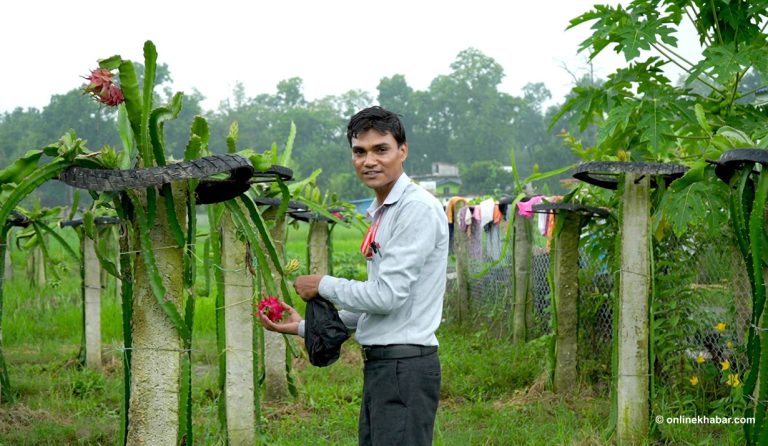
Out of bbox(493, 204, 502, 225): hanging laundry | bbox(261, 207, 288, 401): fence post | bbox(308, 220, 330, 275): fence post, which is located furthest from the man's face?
bbox(493, 204, 502, 225): hanging laundry

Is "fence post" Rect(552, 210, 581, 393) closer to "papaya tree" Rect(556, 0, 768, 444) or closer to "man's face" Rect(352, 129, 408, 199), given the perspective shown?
"papaya tree" Rect(556, 0, 768, 444)

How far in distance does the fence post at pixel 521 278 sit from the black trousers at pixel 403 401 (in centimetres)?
480

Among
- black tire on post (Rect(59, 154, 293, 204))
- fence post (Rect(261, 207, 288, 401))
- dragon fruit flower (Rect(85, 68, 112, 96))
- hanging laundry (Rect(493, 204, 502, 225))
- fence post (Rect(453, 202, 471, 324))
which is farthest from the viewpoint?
hanging laundry (Rect(493, 204, 502, 225))

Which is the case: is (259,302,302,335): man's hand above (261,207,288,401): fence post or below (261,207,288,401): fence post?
above

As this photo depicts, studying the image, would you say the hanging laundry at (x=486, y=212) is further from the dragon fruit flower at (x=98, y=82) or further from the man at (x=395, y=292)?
the dragon fruit flower at (x=98, y=82)

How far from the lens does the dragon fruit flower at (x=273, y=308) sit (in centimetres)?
296

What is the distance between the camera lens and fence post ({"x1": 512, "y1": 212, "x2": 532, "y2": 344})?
7578 mm

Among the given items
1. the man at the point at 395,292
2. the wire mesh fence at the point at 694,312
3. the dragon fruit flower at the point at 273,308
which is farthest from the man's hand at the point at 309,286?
the wire mesh fence at the point at 694,312

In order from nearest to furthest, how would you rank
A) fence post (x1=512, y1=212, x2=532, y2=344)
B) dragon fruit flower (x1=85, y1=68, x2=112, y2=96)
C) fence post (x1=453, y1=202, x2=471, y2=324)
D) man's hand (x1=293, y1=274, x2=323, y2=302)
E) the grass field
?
dragon fruit flower (x1=85, y1=68, x2=112, y2=96)
man's hand (x1=293, y1=274, x2=323, y2=302)
the grass field
fence post (x1=512, y1=212, x2=532, y2=344)
fence post (x1=453, y1=202, x2=471, y2=324)

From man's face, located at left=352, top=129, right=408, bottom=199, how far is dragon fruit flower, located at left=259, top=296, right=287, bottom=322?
546 millimetres

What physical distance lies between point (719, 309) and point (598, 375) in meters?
1.03

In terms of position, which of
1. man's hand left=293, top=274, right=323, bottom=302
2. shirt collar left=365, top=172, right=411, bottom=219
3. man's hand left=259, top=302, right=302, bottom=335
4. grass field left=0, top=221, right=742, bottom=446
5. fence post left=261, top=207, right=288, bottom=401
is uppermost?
shirt collar left=365, top=172, right=411, bottom=219

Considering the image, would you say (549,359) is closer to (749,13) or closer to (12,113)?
(749,13)

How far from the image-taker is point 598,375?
6258 mm
